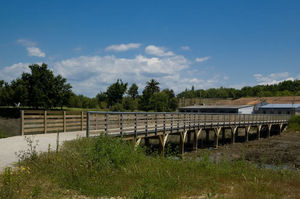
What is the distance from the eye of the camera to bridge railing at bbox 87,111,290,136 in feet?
45.3

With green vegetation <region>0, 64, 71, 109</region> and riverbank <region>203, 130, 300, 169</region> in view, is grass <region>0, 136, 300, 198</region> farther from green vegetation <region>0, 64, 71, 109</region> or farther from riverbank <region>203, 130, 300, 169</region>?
green vegetation <region>0, 64, 71, 109</region>

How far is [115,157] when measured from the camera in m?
8.59

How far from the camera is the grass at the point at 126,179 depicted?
6.43 meters

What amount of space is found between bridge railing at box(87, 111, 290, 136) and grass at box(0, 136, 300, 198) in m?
4.17

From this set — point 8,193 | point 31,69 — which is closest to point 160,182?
point 8,193

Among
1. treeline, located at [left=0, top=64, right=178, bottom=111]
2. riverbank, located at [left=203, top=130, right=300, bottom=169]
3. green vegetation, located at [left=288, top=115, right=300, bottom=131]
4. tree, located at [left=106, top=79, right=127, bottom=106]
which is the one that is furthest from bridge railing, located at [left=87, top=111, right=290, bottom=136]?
tree, located at [left=106, top=79, right=127, bottom=106]

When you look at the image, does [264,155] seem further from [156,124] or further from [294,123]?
[294,123]

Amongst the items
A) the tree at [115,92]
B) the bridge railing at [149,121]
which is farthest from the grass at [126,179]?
the tree at [115,92]

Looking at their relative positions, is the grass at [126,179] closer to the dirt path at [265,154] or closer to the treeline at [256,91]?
the dirt path at [265,154]

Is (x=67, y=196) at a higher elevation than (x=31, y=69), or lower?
lower

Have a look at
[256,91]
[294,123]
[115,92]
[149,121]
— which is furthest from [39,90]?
[256,91]

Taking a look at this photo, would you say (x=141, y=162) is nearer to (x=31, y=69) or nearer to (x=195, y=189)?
(x=195, y=189)

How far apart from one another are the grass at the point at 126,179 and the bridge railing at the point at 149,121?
4171mm

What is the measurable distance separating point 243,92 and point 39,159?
145162 millimetres
